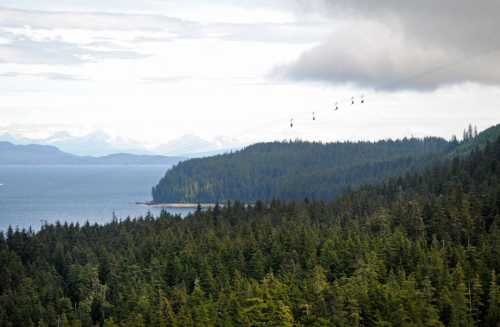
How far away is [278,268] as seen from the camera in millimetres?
97188

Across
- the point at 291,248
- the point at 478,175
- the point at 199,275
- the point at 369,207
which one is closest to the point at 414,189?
the point at 478,175

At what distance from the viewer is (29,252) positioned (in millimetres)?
126062

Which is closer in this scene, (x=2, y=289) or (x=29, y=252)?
(x=2, y=289)

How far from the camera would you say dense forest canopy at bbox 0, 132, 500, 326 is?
70.6 m

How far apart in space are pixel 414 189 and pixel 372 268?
72050mm

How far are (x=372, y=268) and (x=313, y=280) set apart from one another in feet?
24.5

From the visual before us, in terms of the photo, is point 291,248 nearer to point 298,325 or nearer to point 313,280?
point 313,280

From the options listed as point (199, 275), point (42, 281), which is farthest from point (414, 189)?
point (42, 281)

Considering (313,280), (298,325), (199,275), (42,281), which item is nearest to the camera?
(298,325)

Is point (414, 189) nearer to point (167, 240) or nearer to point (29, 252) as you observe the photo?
point (167, 240)

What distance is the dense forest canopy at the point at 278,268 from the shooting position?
70.6m

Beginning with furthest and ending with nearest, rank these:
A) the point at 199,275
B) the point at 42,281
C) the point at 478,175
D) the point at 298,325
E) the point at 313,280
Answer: the point at 478,175 < the point at 42,281 < the point at 199,275 < the point at 313,280 < the point at 298,325

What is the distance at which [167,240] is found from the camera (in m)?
114

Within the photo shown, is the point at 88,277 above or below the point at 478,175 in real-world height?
below
